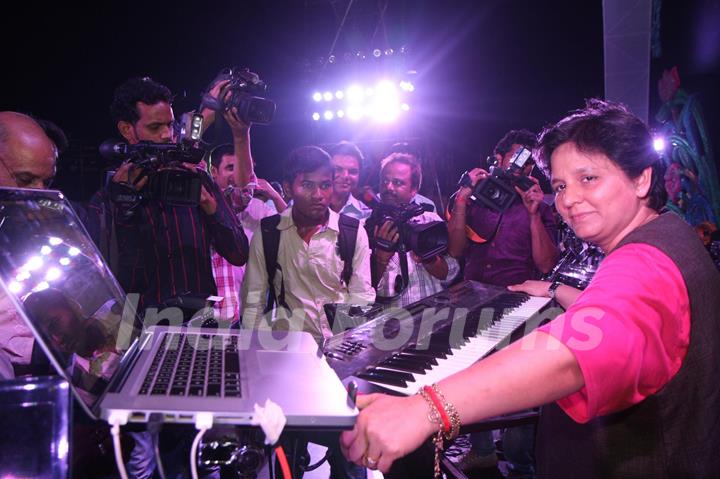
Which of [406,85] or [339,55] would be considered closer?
[406,85]

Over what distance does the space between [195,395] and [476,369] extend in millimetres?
585

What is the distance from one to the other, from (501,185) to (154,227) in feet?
7.80

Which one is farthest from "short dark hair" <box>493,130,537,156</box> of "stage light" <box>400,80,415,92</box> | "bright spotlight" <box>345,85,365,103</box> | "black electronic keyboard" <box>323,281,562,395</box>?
"bright spotlight" <box>345,85,365,103</box>

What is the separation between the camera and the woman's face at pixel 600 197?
1371 millimetres

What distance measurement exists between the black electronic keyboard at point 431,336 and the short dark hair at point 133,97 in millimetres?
1807

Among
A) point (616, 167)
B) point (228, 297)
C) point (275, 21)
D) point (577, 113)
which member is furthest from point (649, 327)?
point (275, 21)

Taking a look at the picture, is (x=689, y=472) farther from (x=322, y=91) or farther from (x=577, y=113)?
(x=322, y=91)

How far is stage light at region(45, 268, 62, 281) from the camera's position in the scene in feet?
3.78

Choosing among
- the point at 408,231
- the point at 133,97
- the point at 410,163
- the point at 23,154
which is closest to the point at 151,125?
the point at 133,97

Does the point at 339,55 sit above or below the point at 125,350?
above

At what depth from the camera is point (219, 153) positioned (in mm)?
4816

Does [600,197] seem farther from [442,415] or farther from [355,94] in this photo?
[355,94]

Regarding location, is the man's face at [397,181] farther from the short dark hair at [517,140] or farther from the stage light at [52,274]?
the stage light at [52,274]

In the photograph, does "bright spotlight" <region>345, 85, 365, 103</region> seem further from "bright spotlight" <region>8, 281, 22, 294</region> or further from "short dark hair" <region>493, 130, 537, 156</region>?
"bright spotlight" <region>8, 281, 22, 294</region>
